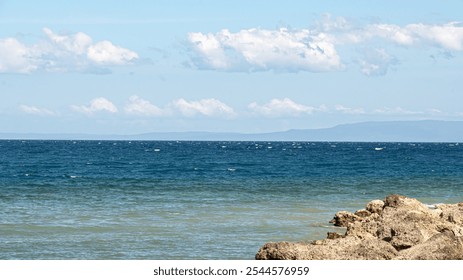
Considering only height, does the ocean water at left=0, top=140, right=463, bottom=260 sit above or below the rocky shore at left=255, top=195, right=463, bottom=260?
below

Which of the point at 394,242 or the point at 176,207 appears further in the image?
the point at 176,207

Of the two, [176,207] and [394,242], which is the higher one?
[394,242]

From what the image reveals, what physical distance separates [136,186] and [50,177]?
1136cm

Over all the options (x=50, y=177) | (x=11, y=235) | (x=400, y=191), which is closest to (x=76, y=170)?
(x=50, y=177)

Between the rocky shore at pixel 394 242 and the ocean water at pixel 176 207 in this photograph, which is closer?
the rocky shore at pixel 394 242

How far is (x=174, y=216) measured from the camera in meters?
32.8

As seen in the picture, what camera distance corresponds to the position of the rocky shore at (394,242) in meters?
17.6

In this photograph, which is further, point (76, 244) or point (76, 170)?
point (76, 170)

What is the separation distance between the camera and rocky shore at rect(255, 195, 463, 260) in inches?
694

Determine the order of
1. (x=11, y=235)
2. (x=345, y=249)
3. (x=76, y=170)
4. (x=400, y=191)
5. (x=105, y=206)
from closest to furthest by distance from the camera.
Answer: (x=345, y=249), (x=11, y=235), (x=105, y=206), (x=400, y=191), (x=76, y=170)

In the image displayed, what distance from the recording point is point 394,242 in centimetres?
1994

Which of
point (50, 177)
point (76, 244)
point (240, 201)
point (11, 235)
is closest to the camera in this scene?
point (76, 244)
